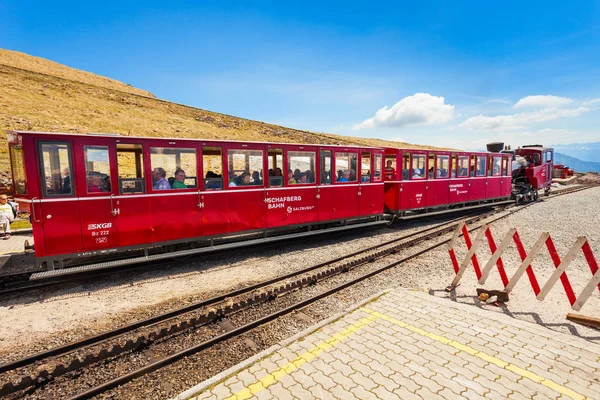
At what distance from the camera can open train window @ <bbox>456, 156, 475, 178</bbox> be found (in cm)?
1555

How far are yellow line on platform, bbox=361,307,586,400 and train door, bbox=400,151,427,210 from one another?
28.8 feet

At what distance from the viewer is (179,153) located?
8195mm

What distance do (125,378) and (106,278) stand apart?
4.61 m

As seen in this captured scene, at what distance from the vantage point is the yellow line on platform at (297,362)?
365 centimetres

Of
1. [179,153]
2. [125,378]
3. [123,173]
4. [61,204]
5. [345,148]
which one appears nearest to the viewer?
[125,378]

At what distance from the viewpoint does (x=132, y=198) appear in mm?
7613

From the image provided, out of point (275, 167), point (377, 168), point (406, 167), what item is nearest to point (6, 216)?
point (275, 167)

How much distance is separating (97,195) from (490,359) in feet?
27.1

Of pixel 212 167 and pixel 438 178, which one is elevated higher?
pixel 212 167

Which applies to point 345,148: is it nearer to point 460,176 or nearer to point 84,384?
point 460,176

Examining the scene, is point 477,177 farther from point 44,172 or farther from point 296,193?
point 44,172

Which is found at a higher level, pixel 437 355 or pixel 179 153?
pixel 179 153

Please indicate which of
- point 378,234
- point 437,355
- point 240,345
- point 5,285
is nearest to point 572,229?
point 378,234

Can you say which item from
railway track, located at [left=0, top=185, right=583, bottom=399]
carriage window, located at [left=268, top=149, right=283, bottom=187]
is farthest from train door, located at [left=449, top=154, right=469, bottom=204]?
carriage window, located at [left=268, top=149, right=283, bottom=187]
